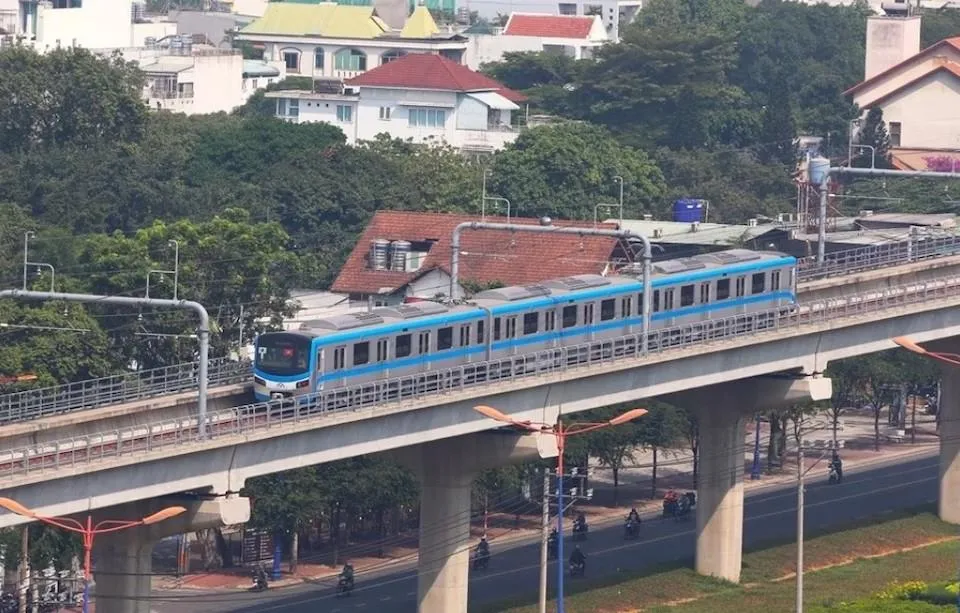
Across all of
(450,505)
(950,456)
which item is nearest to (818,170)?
(950,456)

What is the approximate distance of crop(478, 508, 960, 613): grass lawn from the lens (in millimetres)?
87312

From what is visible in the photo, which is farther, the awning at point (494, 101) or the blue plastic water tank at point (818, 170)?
the awning at point (494, 101)

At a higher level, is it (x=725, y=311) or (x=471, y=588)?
(x=725, y=311)

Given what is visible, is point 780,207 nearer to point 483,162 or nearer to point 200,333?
point 483,162

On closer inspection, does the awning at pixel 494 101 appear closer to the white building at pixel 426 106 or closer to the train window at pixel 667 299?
the white building at pixel 426 106

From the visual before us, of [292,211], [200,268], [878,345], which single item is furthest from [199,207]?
[878,345]

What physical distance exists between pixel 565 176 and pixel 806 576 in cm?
6125

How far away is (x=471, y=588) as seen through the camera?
9019cm

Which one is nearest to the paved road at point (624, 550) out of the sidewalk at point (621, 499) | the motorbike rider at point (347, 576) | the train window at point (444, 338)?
the motorbike rider at point (347, 576)

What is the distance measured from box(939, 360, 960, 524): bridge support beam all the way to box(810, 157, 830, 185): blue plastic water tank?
8977 millimetres

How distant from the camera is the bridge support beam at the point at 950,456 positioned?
338 feet

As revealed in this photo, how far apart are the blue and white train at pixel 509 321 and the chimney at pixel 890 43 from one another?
99.5 meters

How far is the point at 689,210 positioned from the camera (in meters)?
143

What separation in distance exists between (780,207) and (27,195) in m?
44.2
